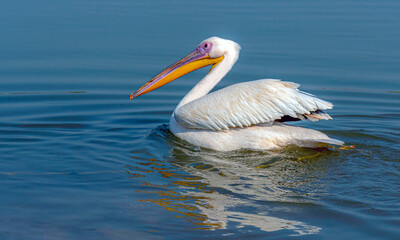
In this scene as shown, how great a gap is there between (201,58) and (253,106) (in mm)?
1212

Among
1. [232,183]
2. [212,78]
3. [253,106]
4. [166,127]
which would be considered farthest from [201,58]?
[232,183]

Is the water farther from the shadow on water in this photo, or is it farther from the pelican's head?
the pelican's head

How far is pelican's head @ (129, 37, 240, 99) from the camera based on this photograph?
21.1 ft

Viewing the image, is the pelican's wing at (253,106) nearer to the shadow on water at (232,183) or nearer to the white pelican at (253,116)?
the white pelican at (253,116)

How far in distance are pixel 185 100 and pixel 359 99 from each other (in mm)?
2568

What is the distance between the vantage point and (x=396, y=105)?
293 inches

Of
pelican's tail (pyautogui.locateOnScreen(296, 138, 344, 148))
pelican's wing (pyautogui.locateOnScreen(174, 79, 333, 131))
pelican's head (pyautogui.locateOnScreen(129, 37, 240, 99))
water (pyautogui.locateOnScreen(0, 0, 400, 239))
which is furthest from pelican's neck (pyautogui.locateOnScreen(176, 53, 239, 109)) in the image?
pelican's tail (pyautogui.locateOnScreen(296, 138, 344, 148))

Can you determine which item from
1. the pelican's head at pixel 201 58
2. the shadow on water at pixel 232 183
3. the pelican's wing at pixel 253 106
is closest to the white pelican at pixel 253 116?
the pelican's wing at pixel 253 106

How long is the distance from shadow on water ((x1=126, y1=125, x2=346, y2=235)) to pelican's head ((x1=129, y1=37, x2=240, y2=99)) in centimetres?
67

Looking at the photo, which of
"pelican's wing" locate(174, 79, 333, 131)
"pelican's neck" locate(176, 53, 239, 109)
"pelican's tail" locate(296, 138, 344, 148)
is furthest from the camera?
"pelican's neck" locate(176, 53, 239, 109)

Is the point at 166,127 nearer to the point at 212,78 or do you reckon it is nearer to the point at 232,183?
the point at 212,78

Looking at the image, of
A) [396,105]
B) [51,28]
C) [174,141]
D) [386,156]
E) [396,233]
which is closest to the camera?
[396,233]

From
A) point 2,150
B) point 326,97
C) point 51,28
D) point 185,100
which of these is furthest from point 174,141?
point 51,28

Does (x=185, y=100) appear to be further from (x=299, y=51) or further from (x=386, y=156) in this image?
(x=299, y=51)
